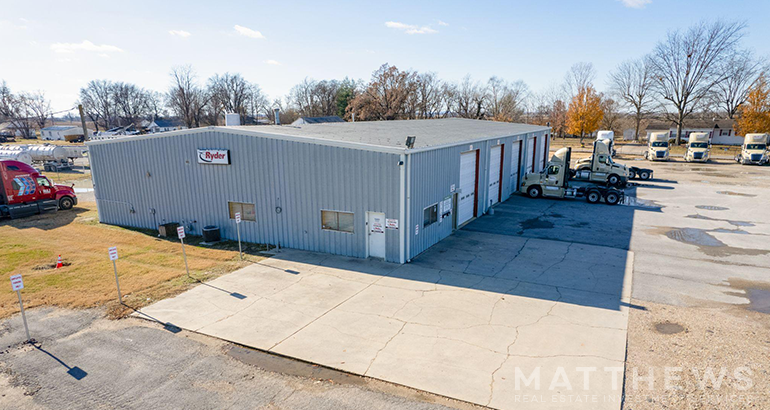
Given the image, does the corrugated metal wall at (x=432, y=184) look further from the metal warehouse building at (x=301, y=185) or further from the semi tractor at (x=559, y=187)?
the semi tractor at (x=559, y=187)

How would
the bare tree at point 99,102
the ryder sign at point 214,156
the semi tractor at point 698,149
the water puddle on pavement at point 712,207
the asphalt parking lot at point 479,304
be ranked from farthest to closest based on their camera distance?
the bare tree at point 99,102 → the semi tractor at point 698,149 → the water puddle on pavement at point 712,207 → the ryder sign at point 214,156 → the asphalt parking lot at point 479,304

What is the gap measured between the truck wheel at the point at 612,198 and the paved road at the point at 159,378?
2119 cm

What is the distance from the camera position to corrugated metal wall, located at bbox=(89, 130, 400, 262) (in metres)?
15.0

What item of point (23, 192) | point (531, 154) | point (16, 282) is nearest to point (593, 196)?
point (531, 154)

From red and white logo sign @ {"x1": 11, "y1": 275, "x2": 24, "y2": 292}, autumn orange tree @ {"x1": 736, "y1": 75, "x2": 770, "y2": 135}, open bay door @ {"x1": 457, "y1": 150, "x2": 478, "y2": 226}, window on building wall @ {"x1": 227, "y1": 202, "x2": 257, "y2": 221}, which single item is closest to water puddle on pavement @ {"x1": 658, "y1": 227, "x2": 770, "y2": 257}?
open bay door @ {"x1": 457, "y1": 150, "x2": 478, "y2": 226}

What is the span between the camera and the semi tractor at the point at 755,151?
4294 cm

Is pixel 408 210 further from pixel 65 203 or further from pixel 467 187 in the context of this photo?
pixel 65 203

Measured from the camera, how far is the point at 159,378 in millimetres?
8438

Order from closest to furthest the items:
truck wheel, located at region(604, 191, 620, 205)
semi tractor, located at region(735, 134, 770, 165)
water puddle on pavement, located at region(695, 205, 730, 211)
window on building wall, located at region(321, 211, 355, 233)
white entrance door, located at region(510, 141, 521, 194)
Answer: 1. window on building wall, located at region(321, 211, 355, 233)
2. water puddle on pavement, located at region(695, 205, 730, 211)
3. truck wheel, located at region(604, 191, 620, 205)
4. white entrance door, located at region(510, 141, 521, 194)
5. semi tractor, located at region(735, 134, 770, 165)

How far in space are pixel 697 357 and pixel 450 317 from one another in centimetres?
535

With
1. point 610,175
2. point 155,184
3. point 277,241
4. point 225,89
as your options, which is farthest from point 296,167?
point 225,89

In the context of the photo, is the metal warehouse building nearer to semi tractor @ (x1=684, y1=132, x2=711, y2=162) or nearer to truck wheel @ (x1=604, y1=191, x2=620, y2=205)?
truck wheel @ (x1=604, y1=191, x2=620, y2=205)

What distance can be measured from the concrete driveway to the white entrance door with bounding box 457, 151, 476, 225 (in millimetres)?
4237

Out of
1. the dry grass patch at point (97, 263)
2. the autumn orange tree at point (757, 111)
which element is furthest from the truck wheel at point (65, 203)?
the autumn orange tree at point (757, 111)
